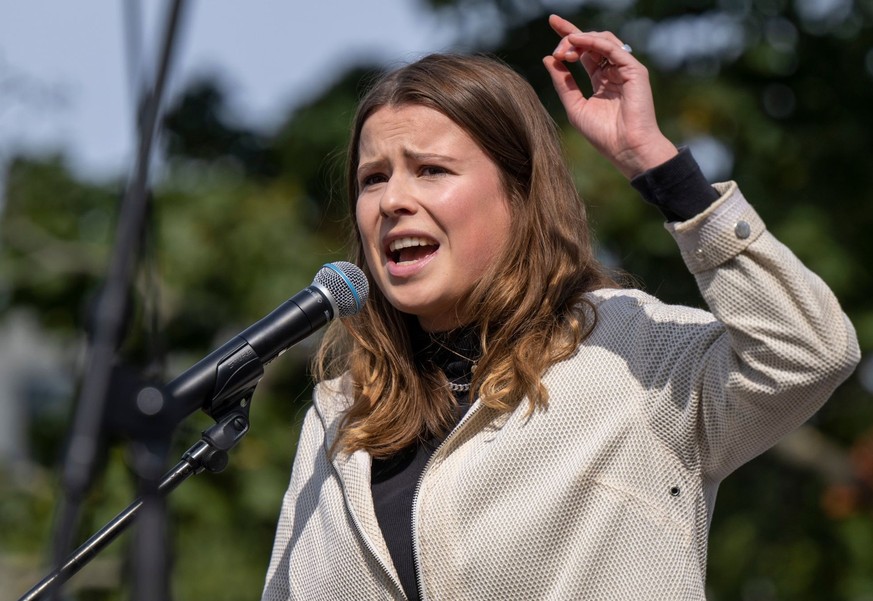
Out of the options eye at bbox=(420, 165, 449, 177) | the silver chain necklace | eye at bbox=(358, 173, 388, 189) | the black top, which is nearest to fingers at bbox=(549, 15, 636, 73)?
the black top

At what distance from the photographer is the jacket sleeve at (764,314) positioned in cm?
163

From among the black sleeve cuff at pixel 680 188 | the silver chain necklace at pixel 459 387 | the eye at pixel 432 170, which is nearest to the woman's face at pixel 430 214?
the eye at pixel 432 170

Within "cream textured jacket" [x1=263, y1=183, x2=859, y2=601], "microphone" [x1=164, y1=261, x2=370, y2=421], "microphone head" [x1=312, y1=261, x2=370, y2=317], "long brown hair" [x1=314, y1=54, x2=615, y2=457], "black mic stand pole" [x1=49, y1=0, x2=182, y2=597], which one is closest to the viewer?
"black mic stand pole" [x1=49, y1=0, x2=182, y2=597]

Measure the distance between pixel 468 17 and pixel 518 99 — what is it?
4289mm

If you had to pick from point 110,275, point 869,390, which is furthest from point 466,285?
point 869,390

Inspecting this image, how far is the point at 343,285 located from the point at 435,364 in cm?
42

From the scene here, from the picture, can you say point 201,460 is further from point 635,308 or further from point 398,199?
point 635,308

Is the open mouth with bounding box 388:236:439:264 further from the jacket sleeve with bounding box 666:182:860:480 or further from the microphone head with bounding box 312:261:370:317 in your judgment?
the jacket sleeve with bounding box 666:182:860:480

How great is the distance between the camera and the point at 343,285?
181 centimetres

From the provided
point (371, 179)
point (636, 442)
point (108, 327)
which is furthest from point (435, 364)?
point (108, 327)

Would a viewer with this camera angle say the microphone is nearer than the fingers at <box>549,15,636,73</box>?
Yes

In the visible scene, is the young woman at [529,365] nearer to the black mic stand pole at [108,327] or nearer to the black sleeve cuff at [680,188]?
the black sleeve cuff at [680,188]

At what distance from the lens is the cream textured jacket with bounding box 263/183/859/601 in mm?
1639

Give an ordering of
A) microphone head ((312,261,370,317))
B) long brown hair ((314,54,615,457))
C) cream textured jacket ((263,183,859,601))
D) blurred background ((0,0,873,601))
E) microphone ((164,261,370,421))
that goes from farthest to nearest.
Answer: blurred background ((0,0,873,601)) < long brown hair ((314,54,615,457)) < microphone head ((312,261,370,317)) < cream textured jacket ((263,183,859,601)) < microphone ((164,261,370,421))
